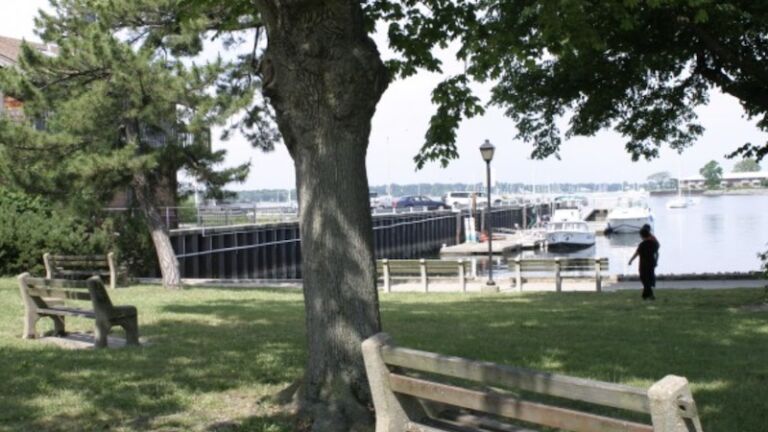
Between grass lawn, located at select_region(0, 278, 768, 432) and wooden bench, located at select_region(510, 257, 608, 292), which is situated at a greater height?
grass lawn, located at select_region(0, 278, 768, 432)

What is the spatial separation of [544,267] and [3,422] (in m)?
18.7

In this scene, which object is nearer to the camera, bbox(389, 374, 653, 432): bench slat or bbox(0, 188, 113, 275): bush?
bbox(389, 374, 653, 432): bench slat

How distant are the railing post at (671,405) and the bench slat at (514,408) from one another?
9cm

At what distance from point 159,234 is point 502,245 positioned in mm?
43154

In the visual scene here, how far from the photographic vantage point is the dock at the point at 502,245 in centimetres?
5978

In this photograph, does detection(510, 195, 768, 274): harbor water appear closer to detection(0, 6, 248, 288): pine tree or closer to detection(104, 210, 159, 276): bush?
detection(0, 6, 248, 288): pine tree

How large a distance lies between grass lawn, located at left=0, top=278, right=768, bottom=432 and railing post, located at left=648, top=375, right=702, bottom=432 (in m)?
2.69

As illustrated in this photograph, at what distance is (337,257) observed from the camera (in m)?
5.63

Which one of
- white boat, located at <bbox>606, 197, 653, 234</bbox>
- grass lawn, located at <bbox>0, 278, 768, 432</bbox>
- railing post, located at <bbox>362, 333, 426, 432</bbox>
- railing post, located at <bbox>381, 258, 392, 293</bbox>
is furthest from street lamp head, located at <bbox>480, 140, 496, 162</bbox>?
white boat, located at <bbox>606, 197, 653, 234</bbox>

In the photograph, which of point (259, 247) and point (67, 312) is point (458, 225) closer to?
point (259, 247)

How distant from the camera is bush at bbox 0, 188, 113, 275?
23234 mm

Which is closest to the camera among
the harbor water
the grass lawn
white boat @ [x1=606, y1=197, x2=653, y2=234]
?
the grass lawn

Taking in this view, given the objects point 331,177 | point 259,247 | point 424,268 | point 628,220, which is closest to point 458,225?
point 628,220

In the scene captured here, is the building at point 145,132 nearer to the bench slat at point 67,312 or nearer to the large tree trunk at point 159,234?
the large tree trunk at point 159,234
